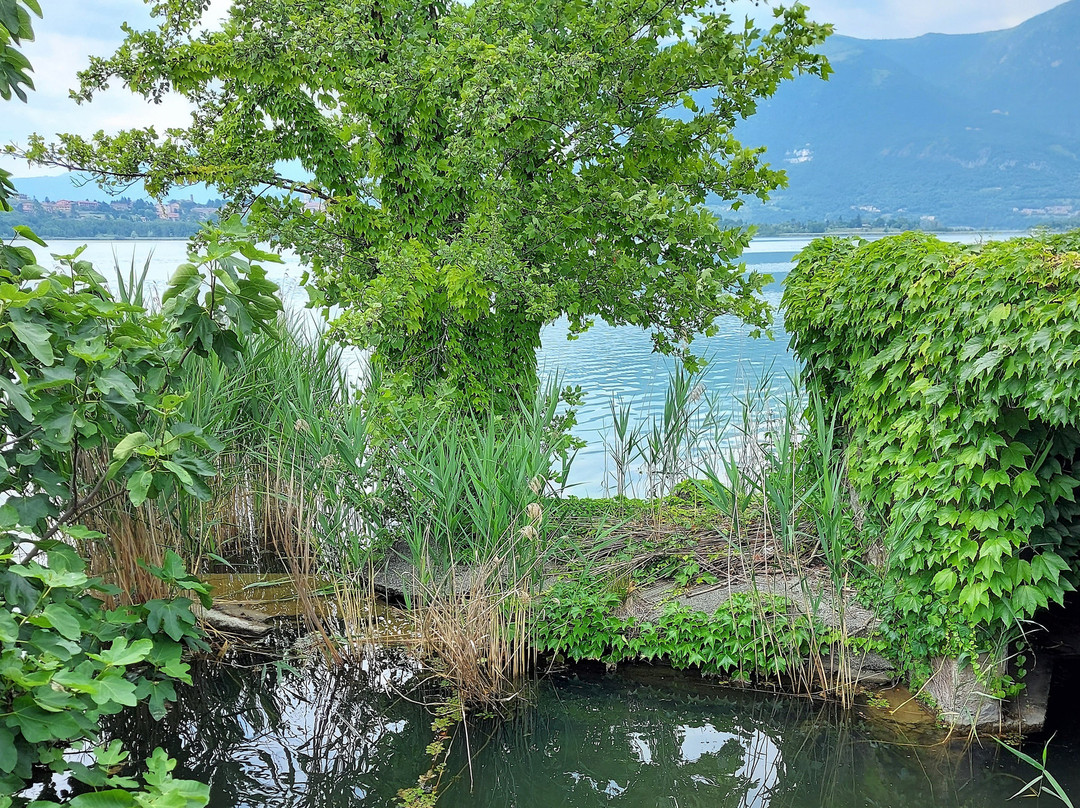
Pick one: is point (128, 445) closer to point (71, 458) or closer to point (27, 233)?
point (27, 233)

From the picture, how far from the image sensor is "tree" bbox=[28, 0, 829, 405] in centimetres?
524

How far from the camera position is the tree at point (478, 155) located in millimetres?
5238

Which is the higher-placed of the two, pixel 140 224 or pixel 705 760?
pixel 140 224

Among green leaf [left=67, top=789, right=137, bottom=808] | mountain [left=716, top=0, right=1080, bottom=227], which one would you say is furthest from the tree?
mountain [left=716, top=0, right=1080, bottom=227]

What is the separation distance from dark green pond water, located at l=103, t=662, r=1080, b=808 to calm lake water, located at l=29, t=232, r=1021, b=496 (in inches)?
55.7

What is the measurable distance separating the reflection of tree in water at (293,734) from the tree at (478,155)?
6.78ft

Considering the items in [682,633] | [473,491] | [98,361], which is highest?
[98,361]

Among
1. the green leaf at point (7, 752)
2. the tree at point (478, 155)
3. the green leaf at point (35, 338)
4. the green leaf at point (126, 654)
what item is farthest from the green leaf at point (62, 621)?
the tree at point (478, 155)

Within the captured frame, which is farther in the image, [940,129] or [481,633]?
[940,129]

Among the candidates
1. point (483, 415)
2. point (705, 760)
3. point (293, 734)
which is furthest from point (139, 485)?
point (483, 415)

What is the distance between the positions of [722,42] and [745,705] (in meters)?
4.38

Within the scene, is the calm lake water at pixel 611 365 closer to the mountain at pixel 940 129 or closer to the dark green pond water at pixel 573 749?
the dark green pond water at pixel 573 749

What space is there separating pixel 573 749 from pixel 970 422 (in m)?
2.42

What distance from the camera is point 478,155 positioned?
5281 millimetres
